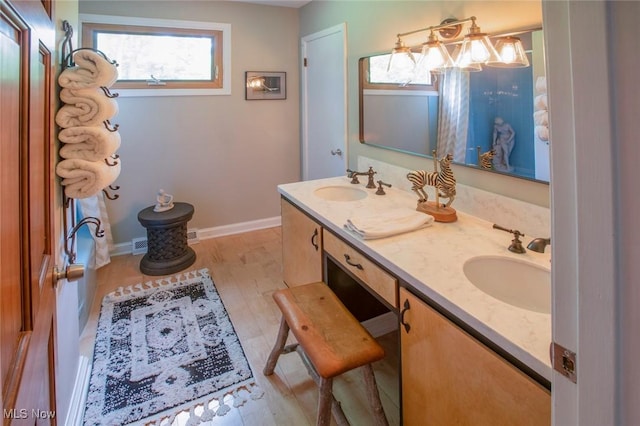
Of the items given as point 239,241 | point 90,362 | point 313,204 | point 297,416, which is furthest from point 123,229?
point 297,416

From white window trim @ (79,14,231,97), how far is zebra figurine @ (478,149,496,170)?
267 cm

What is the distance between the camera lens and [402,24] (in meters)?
2.25

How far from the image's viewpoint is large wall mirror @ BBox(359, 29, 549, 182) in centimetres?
152

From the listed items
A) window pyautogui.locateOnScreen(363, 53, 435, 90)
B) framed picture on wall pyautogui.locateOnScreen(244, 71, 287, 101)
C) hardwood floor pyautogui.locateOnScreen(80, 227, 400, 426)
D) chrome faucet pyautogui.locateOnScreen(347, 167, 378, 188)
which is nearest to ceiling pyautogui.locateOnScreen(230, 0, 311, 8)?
framed picture on wall pyautogui.locateOnScreen(244, 71, 287, 101)

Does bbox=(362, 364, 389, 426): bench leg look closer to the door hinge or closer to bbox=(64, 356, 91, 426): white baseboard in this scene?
the door hinge

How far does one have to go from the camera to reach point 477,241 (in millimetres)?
1551

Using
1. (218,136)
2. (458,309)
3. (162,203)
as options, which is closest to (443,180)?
(458,309)

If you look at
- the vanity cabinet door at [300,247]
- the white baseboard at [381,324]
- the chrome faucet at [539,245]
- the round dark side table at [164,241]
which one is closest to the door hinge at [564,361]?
the chrome faucet at [539,245]

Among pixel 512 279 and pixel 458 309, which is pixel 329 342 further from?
pixel 512 279

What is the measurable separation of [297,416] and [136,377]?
0.87m

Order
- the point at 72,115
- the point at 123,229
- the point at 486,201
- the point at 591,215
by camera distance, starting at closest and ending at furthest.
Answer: the point at 591,215 → the point at 72,115 → the point at 486,201 → the point at 123,229

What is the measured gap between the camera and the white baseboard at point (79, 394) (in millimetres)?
1524

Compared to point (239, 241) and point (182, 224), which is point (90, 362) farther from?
A: point (239, 241)

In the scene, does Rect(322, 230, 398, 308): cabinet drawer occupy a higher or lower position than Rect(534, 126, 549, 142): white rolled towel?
lower
